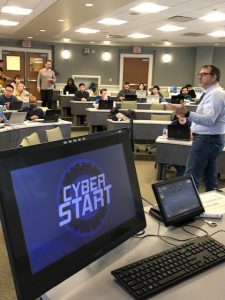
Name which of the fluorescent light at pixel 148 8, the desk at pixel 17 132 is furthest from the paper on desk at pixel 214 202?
the fluorescent light at pixel 148 8

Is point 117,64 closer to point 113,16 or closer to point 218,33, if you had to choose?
point 218,33

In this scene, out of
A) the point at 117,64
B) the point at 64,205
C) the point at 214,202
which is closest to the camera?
the point at 64,205

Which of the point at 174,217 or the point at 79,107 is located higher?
the point at 174,217

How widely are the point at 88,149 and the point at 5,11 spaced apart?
23.8 feet

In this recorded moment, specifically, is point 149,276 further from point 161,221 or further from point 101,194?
point 161,221

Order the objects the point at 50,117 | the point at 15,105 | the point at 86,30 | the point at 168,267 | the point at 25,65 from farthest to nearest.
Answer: the point at 25,65
the point at 86,30
the point at 15,105
the point at 50,117
the point at 168,267

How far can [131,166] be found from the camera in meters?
1.29

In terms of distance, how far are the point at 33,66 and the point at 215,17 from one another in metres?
8.27

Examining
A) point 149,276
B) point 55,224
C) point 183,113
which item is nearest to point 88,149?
point 55,224

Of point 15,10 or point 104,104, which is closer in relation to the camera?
point 15,10

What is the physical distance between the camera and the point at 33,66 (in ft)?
45.1

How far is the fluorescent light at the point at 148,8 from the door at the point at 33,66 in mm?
7646

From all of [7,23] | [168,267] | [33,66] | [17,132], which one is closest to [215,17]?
[17,132]

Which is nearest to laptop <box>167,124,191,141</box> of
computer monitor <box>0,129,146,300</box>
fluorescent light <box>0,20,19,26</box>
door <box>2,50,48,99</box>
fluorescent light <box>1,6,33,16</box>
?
computer monitor <box>0,129,146,300</box>
